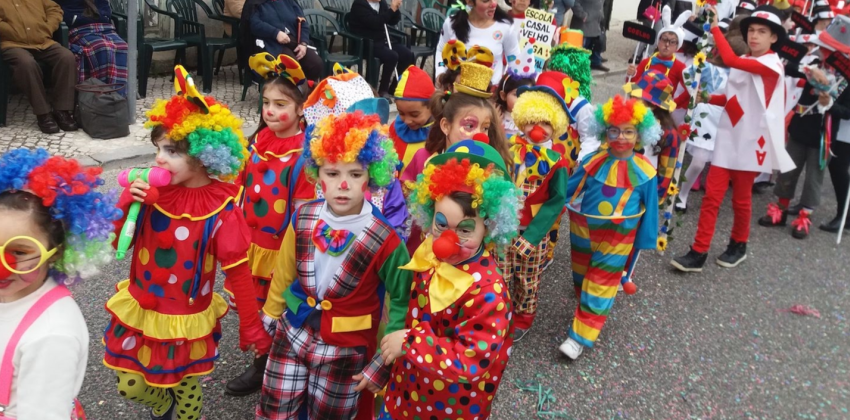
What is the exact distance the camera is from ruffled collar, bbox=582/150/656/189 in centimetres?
409

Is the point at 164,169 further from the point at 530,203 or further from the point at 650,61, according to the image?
the point at 650,61

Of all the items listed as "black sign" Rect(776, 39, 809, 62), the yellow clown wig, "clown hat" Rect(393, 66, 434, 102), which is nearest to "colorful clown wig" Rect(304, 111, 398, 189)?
"clown hat" Rect(393, 66, 434, 102)

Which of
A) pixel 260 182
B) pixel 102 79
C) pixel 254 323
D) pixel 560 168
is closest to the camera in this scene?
pixel 254 323

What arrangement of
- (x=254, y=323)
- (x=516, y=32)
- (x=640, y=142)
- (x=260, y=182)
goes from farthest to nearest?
(x=516, y=32) < (x=640, y=142) < (x=260, y=182) < (x=254, y=323)

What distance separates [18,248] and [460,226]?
1.44 meters

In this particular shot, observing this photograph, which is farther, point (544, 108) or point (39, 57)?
point (39, 57)

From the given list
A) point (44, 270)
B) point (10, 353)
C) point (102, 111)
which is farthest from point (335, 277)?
point (102, 111)

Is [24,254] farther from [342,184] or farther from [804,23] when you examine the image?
[804,23]

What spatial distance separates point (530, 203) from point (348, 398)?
176 cm

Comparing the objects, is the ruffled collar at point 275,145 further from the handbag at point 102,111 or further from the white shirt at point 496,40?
the handbag at point 102,111

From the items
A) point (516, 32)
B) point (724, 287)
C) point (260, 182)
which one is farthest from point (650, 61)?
point (260, 182)

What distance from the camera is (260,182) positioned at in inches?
138

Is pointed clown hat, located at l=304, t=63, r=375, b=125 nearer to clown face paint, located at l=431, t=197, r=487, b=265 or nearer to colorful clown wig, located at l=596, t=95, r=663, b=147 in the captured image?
clown face paint, located at l=431, t=197, r=487, b=265

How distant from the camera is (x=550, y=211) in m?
3.88
